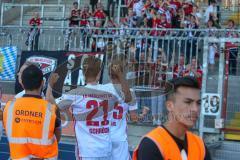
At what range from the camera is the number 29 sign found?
873cm

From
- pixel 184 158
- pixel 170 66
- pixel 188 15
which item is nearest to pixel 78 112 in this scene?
pixel 184 158

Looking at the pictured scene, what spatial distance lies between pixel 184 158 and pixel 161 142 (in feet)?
0.62

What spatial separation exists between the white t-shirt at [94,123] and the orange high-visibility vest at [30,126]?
0.89m

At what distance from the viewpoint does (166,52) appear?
10344mm

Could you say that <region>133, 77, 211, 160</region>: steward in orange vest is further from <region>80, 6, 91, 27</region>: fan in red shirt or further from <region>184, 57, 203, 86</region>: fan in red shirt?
<region>80, 6, 91, 27</region>: fan in red shirt

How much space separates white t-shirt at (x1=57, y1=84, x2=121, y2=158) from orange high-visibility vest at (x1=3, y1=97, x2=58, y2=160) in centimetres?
89

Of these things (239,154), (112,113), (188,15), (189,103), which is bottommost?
(239,154)

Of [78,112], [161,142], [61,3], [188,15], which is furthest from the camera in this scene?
[61,3]

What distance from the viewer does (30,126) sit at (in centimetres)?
509

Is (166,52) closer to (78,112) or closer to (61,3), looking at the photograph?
(78,112)

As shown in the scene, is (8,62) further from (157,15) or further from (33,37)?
(157,15)

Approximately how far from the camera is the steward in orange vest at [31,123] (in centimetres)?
509

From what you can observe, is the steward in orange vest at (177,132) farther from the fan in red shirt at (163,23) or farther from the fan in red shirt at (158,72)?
the fan in red shirt at (163,23)

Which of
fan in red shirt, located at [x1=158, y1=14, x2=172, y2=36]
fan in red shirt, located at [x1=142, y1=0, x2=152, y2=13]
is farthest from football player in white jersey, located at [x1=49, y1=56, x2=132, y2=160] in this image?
fan in red shirt, located at [x1=142, y1=0, x2=152, y2=13]
